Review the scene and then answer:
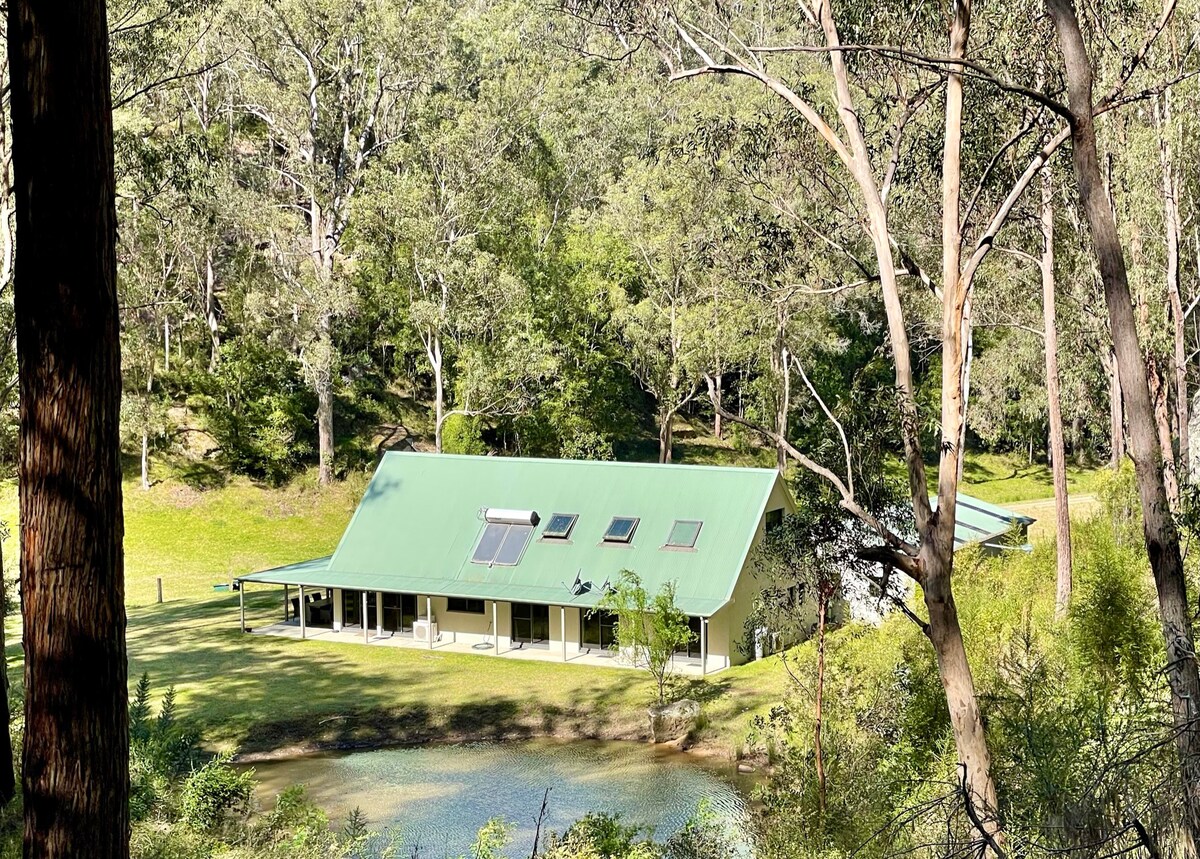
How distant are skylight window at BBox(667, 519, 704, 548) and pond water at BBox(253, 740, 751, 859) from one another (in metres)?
4.85

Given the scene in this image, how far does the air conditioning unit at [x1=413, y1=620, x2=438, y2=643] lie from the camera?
2428 cm

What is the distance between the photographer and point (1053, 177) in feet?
69.1

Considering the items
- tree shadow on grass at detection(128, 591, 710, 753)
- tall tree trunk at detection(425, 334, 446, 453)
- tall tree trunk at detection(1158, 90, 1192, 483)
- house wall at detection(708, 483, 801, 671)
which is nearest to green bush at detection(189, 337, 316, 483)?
tall tree trunk at detection(425, 334, 446, 453)

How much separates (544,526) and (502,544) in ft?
3.13

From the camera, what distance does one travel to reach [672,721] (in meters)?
19.3

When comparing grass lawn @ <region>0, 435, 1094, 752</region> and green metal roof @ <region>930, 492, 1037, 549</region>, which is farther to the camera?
green metal roof @ <region>930, 492, 1037, 549</region>

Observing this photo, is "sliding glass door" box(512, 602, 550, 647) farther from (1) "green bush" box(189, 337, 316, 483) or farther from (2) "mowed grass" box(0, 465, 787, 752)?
(1) "green bush" box(189, 337, 316, 483)

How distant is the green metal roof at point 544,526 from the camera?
22.8 metres

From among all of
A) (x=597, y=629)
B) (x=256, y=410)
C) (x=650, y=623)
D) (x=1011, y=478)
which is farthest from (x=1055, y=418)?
(x=256, y=410)

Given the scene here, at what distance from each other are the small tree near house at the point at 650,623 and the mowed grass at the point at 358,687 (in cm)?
76

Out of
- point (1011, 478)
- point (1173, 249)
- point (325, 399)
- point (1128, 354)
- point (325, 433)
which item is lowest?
point (1011, 478)

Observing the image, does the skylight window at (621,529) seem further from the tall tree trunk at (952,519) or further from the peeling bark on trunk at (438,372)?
the tall tree trunk at (952,519)

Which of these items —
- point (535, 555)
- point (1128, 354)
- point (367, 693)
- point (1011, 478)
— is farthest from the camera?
point (1011, 478)

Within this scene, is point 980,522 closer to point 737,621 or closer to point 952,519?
point 737,621
